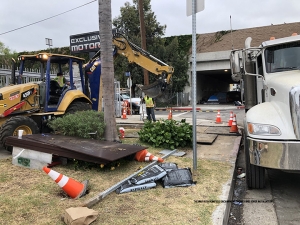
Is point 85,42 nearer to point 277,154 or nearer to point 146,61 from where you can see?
point 146,61

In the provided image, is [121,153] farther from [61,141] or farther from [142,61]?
[142,61]

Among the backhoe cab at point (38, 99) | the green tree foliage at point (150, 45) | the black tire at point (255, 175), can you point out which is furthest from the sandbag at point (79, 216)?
the green tree foliage at point (150, 45)

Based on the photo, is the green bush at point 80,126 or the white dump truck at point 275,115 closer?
the white dump truck at point 275,115

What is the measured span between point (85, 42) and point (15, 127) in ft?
34.0

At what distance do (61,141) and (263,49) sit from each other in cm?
449

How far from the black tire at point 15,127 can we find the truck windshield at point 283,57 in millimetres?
5597

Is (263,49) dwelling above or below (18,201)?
above

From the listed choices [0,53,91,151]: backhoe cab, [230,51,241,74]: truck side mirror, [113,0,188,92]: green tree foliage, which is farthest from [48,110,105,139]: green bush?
[113,0,188,92]: green tree foliage

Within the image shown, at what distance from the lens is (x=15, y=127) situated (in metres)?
6.27

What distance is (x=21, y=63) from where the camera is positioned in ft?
26.1

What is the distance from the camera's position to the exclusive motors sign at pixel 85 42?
15.1 meters

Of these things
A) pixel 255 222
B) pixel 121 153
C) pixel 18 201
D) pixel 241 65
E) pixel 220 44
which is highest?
pixel 220 44

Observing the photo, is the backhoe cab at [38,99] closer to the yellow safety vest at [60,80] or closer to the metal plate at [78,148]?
the yellow safety vest at [60,80]

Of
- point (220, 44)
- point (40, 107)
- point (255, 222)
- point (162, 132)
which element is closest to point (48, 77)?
point (40, 107)
